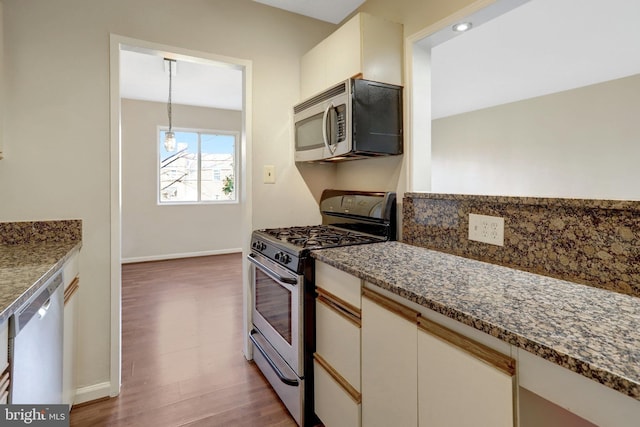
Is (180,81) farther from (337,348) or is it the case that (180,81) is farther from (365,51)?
(337,348)

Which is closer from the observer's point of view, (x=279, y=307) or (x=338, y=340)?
(x=338, y=340)

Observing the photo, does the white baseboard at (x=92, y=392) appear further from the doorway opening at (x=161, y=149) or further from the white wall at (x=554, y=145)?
the white wall at (x=554, y=145)

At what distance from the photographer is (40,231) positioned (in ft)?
5.43

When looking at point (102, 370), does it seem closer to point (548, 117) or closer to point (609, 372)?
point (609, 372)

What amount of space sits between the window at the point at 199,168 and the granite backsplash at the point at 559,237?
4774 mm

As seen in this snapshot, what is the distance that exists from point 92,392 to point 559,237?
237cm

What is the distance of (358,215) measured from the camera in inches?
78.7

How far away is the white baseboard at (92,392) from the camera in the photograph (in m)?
1.74

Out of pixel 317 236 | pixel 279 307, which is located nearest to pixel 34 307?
pixel 279 307

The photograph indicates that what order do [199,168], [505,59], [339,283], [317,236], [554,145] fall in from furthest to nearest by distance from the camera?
1. [199,168]
2. [554,145]
3. [505,59]
4. [317,236]
5. [339,283]

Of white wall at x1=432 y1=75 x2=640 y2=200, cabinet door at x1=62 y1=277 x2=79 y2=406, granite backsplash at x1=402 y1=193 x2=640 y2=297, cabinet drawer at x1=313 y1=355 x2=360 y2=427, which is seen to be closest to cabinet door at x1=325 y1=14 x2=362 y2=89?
granite backsplash at x1=402 y1=193 x2=640 y2=297

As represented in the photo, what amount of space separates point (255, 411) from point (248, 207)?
46.5 inches

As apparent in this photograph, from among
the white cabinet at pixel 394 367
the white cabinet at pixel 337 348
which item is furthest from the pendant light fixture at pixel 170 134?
the white cabinet at pixel 394 367

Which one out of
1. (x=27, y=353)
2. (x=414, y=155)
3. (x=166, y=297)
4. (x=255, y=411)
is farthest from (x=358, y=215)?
(x=166, y=297)
